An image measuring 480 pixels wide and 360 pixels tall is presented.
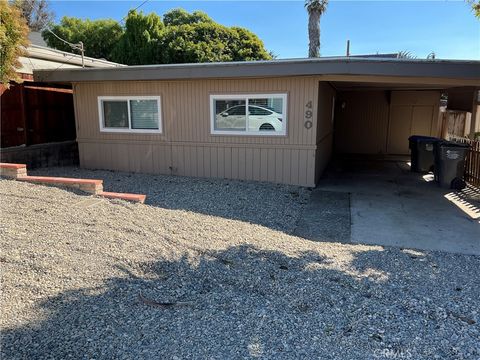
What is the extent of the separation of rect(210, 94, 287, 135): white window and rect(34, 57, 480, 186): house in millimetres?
23

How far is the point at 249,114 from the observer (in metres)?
8.66

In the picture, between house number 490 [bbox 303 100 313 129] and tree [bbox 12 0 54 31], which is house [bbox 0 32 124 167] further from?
tree [bbox 12 0 54 31]

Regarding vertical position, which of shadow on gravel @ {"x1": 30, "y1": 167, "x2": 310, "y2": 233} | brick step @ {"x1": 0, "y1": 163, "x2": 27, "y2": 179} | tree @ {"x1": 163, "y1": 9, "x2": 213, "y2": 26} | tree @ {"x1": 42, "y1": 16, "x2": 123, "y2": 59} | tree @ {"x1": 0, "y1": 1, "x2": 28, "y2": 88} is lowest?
shadow on gravel @ {"x1": 30, "y1": 167, "x2": 310, "y2": 233}

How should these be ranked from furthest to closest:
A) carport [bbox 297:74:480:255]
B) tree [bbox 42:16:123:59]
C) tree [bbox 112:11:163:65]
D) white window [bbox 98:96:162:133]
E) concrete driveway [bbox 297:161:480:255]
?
tree [bbox 42:16:123:59] → tree [bbox 112:11:163:65] → white window [bbox 98:96:162:133] → carport [bbox 297:74:480:255] → concrete driveway [bbox 297:161:480:255]

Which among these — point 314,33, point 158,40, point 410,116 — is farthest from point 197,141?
point 158,40

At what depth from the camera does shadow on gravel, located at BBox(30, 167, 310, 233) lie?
658 cm

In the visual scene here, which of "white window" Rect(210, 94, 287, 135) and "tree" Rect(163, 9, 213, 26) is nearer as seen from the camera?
"white window" Rect(210, 94, 287, 135)

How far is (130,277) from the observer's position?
12.4ft

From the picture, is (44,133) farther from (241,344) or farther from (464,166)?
(464,166)

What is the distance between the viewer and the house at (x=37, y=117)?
9.56 meters

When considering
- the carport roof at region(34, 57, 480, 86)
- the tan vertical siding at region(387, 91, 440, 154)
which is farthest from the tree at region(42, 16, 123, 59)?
the tan vertical siding at region(387, 91, 440, 154)

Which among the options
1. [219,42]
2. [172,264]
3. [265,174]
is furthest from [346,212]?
[219,42]

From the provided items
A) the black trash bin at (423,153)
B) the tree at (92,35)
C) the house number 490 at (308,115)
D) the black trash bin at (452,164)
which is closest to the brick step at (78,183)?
the house number 490 at (308,115)

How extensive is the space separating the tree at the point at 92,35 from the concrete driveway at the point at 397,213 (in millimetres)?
22932
